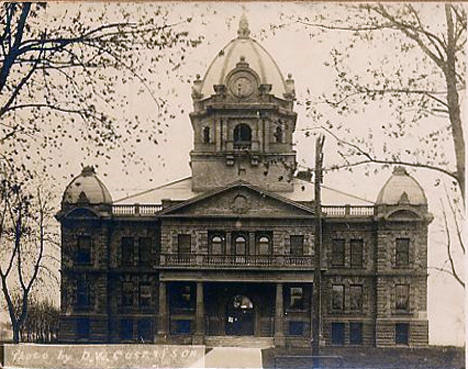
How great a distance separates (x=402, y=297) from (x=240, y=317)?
70 cm

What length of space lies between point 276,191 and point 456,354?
102cm

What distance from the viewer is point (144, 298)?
3.43 m

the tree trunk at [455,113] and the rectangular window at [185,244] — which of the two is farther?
the rectangular window at [185,244]

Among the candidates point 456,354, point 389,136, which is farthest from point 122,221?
point 456,354

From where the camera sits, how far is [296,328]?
134 inches

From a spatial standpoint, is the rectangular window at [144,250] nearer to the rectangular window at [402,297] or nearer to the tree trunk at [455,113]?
the rectangular window at [402,297]

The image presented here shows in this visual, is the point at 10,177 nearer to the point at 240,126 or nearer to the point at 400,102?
the point at 240,126

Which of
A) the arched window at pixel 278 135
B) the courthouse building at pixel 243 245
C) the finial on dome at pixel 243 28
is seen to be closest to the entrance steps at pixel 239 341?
the courthouse building at pixel 243 245

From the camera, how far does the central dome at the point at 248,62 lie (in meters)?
3.36

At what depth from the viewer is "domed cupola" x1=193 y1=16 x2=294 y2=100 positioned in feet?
11.0

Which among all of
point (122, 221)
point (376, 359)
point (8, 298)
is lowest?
point (376, 359)

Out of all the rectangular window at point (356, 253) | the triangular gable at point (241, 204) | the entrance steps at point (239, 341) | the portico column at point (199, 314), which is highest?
the triangular gable at point (241, 204)

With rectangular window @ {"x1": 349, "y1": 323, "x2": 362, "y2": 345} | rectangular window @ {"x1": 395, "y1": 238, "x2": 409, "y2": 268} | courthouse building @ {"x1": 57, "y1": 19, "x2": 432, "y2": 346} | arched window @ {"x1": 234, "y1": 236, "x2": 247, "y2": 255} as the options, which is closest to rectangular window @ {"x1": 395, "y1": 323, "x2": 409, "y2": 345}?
courthouse building @ {"x1": 57, "y1": 19, "x2": 432, "y2": 346}

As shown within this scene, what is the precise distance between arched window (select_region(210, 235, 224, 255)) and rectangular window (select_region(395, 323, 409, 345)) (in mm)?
827
